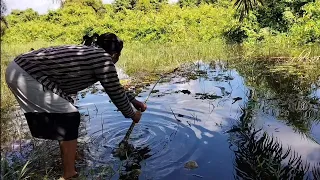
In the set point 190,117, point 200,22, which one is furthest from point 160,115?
point 200,22

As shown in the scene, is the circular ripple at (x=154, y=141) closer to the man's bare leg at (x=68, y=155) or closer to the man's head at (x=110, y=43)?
the man's bare leg at (x=68, y=155)

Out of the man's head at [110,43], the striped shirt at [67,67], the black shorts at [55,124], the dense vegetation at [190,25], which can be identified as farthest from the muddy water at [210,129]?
the dense vegetation at [190,25]

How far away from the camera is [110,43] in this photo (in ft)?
8.89

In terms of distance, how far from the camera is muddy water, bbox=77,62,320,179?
3.34 meters

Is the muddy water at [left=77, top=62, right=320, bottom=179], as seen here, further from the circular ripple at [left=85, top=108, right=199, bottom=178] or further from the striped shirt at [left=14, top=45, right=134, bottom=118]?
the striped shirt at [left=14, top=45, right=134, bottom=118]

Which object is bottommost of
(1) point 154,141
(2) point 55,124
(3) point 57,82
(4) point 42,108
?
(1) point 154,141

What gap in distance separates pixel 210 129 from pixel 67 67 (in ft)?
8.29

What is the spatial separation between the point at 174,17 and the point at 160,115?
18.3m

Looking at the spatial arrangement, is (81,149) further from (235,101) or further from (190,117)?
(235,101)

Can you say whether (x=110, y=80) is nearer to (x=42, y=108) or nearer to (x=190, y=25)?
(x=42, y=108)

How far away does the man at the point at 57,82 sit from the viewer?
2438 mm

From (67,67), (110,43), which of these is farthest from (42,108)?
(110,43)

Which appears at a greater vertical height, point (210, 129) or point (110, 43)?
point (110, 43)

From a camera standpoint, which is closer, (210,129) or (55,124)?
(55,124)
